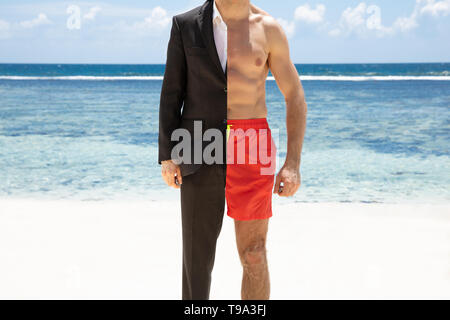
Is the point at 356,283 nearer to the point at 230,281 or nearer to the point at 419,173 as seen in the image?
the point at 230,281

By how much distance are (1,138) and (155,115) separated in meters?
Answer: 5.79

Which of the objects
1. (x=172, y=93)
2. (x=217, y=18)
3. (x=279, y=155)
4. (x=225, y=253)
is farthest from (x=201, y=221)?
(x=279, y=155)

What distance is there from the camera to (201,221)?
2.33 m

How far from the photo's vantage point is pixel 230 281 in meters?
→ 3.74

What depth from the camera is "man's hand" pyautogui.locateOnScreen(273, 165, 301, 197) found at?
2.36 metres

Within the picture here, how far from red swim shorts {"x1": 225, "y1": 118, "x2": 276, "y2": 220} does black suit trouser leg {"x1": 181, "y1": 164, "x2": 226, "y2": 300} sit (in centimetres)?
6

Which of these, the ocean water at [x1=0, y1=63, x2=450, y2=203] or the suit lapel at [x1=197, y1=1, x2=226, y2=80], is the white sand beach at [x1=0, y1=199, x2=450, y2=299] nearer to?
the ocean water at [x1=0, y1=63, x2=450, y2=203]

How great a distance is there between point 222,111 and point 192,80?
0.20 metres

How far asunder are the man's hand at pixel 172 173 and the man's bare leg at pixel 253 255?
346 mm

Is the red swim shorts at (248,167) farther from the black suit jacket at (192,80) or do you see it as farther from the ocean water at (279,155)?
the ocean water at (279,155)

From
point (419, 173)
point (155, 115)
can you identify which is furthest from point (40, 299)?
point (155, 115)

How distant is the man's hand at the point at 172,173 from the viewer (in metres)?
2.32

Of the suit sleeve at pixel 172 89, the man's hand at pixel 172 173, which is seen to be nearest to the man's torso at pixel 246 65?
the suit sleeve at pixel 172 89

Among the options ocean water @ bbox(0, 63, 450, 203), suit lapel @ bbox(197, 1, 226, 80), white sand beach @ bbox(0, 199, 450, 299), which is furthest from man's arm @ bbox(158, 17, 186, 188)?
ocean water @ bbox(0, 63, 450, 203)
